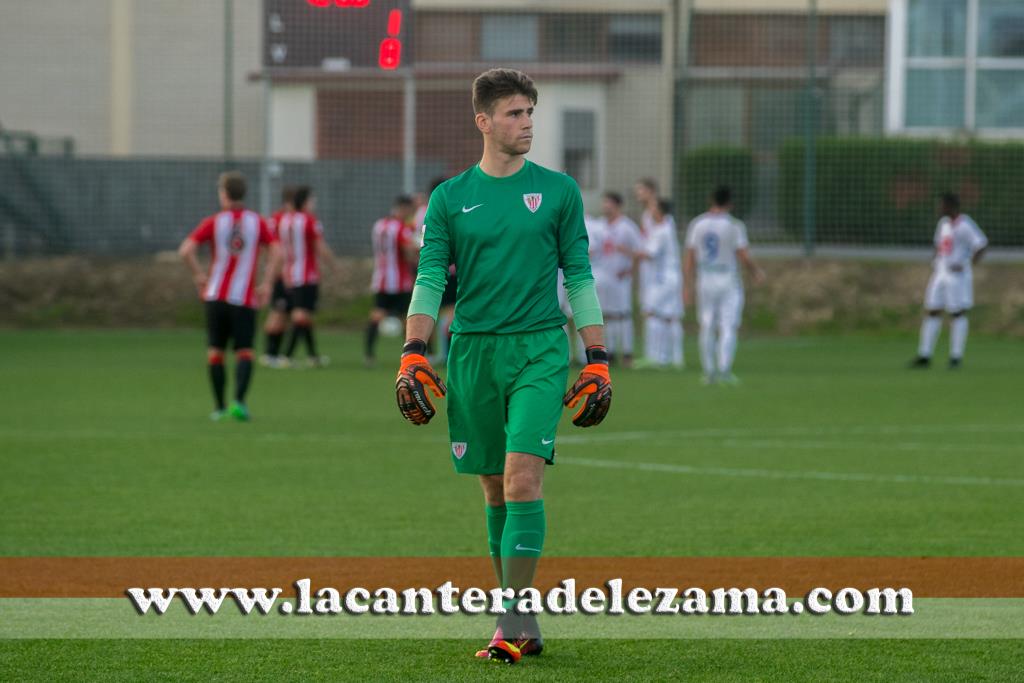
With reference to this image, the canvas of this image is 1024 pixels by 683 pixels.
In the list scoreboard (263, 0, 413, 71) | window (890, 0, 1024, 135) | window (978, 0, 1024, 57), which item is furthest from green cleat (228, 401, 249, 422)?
window (978, 0, 1024, 57)

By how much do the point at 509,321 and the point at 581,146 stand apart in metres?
27.3

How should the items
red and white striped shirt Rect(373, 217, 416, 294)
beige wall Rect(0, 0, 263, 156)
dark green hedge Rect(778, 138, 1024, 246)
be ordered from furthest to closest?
beige wall Rect(0, 0, 263, 156) < dark green hedge Rect(778, 138, 1024, 246) < red and white striped shirt Rect(373, 217, 416, 294)

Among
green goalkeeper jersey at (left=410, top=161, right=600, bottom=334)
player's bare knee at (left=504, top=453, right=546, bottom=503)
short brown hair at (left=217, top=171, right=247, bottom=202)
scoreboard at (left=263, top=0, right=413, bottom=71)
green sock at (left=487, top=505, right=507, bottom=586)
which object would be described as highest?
scoreboard at (left=263, top=0, right=413, bottom=71)

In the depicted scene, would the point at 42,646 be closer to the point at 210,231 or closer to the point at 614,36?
the point at 210,231

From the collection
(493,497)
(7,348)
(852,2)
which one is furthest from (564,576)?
(852,2)

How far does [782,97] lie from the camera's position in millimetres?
30531

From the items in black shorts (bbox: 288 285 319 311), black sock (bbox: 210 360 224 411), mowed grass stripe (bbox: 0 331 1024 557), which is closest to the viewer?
mowed grass stripe (bbox: 0 331 1024 557)

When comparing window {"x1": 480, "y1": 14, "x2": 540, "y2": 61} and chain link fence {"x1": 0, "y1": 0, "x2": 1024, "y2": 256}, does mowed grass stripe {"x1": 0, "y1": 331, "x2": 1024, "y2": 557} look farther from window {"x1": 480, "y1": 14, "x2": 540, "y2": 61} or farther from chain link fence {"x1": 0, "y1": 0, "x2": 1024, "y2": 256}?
window {"x1": 480, "y1": 14, "x2": 540, "y2": 61}

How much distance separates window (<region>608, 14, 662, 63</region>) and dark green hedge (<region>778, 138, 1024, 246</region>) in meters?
5.27

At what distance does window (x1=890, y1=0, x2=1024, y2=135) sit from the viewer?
31812mm

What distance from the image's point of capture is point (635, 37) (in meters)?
33.4

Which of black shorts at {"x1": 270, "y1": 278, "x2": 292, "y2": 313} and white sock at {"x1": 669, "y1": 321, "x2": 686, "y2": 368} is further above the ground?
black shorts at {"x1": 270, "y1": 278, "x2": 292, "y2": 313}

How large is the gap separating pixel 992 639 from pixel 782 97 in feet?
81.3

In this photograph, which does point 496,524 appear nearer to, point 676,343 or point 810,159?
point 676,343
